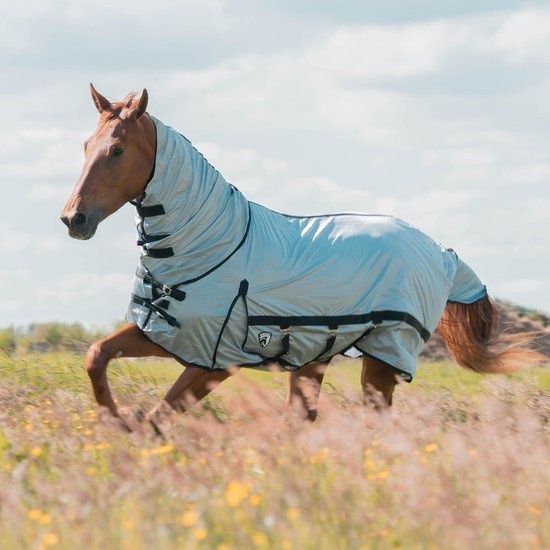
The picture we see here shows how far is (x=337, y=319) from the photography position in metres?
7.33

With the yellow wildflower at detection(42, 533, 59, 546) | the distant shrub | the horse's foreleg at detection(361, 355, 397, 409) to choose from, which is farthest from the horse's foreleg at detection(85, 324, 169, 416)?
the distant shrub

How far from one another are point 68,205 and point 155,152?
Answer: 0.57 meters

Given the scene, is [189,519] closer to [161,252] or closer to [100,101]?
[161,252]

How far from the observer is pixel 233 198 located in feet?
23.2

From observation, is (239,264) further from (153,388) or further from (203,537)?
(203,537)

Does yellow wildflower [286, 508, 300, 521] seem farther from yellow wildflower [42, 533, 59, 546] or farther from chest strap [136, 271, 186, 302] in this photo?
chest strap [136, 271, 186, 302]

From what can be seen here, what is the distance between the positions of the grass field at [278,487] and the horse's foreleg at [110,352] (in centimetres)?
56

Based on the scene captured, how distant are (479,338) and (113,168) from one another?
10.6ft

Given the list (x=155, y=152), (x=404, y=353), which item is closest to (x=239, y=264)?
(x=155, y=152)

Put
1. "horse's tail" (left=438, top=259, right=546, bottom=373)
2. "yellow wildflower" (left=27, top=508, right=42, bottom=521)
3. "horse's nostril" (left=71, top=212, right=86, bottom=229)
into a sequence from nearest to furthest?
"yellow wildflower" (left=27, top=508, right=42, bottom=521) → "horse's nostril" (left=71, top=212, right=86, bottom=229) → "horse's tail" (left=438, top=259, right=546, bottom=373)

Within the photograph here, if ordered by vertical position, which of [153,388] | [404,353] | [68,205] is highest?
[68,205]

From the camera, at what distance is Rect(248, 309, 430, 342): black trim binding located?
705 centimetres

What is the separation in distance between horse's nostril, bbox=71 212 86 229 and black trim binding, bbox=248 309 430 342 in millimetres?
1141

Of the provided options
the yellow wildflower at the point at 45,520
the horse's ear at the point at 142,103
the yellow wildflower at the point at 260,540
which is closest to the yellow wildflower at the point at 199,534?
the yellow wildflower at the point at 260,540
